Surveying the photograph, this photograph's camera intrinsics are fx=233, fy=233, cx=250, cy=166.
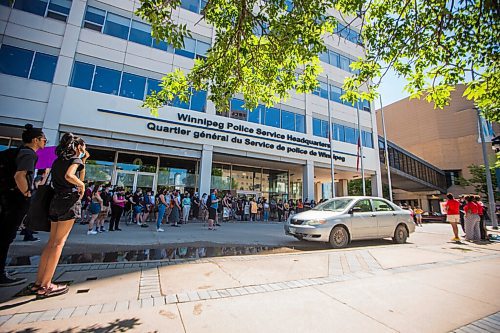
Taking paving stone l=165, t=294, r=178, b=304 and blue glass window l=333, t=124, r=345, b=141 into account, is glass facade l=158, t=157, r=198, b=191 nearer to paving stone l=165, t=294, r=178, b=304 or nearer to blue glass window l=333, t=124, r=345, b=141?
blue glass window l=333, t=124, r=345, b=141

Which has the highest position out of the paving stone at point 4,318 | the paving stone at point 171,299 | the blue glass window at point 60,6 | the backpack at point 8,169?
the blue glass window at point 60,6

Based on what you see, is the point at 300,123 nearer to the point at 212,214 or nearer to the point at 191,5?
the point at 191,5

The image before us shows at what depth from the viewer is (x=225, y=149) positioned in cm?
1638

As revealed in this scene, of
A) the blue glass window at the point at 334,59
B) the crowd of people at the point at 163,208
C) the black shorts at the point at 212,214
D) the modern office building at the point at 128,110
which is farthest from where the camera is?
the blue glass window at the point at 334,59

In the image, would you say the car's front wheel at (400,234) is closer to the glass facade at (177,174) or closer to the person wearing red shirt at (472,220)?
the person wearing red shirt at (472,220)

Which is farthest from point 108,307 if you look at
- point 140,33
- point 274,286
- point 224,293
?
point 140,33

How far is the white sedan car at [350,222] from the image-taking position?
6.50 metres

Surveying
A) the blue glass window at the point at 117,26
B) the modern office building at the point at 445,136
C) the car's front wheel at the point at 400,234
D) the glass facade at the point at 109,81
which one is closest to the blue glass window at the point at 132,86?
the glass facade at the point at 109,81

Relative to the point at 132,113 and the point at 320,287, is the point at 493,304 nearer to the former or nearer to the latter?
the point at 320,287

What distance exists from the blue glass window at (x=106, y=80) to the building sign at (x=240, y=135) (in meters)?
2.87

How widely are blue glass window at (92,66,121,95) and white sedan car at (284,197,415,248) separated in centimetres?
1296

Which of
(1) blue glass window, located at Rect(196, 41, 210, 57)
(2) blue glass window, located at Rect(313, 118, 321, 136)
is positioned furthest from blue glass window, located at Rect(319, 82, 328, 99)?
(1) blue glass window, located at Rect(196, 41, 210, 57)

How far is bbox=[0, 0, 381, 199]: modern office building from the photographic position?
1214 centimetres

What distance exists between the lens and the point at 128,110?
13742mm
